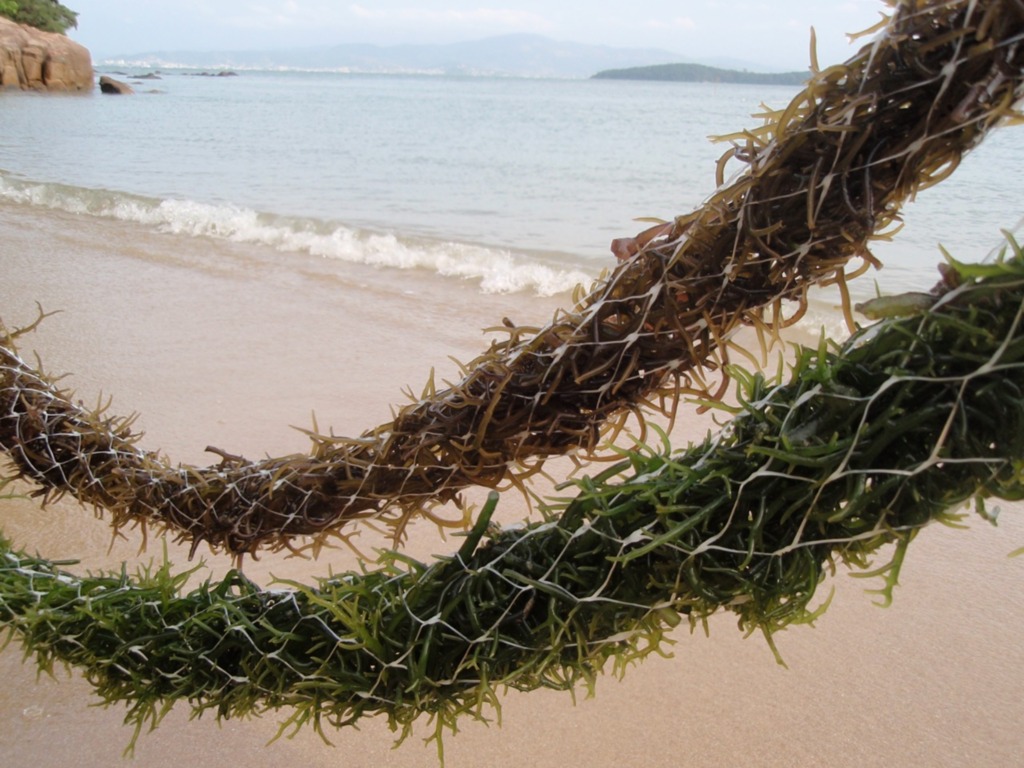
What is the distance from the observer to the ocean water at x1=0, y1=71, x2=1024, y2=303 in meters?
7.28

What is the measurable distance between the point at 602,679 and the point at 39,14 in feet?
180

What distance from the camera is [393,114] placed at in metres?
33.4

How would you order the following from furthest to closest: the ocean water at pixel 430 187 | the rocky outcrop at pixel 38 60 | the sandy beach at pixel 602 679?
the rocky outcrop at pixel 38 60, the ocean water at pixel 430 187, the sandy beach at pixel 602 679

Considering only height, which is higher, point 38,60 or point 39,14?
point 39,14

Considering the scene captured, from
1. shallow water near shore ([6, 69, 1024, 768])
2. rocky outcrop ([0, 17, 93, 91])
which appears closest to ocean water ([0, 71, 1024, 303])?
shallow water near shore ([6, 69, 1024, 768])

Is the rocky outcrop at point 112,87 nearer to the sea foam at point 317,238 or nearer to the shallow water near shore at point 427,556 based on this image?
the sea foam at point 317,238

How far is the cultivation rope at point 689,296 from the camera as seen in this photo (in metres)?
0.69

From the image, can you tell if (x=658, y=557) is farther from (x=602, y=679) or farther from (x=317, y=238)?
(x=317, y=238)

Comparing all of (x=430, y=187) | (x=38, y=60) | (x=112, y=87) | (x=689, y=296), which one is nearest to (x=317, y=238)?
(x=430, y=187)

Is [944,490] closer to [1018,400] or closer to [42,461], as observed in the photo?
[1018,400]

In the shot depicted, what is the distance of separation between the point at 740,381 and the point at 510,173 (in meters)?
14.3

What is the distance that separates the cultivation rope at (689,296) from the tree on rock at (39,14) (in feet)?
165

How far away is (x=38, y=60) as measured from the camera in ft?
119

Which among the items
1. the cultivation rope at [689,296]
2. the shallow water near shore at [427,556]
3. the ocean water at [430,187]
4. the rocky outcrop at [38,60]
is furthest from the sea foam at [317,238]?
the rocky outcrop at [38,60]
